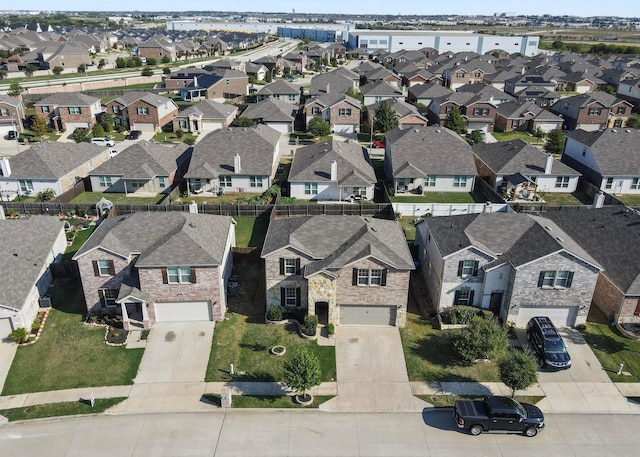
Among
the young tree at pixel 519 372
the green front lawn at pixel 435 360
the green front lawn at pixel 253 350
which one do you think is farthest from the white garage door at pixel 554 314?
the green front lawn at pixel 253 350

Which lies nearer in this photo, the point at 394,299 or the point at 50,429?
the point at 50,429

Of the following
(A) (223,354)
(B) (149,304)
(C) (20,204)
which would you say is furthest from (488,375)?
(C) (20,204)

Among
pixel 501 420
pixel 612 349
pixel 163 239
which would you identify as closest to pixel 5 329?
pixel 163 239

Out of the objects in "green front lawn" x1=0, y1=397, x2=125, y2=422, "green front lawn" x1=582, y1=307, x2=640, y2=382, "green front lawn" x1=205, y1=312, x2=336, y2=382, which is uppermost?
"green front lawn" x1=582, y1=307, x2=640, y2=382

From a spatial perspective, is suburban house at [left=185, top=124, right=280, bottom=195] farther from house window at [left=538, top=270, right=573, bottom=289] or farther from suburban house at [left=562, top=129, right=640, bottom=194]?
suburban house at [left=562, top=129, right=640, bottom=194]

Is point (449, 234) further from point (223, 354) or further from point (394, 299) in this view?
point (223, 354)

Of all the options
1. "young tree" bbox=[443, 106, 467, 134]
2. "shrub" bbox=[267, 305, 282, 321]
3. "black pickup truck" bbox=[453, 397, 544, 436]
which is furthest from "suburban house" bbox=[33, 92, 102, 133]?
"black pickup truck" bbox=[453, 397, 544, 436]

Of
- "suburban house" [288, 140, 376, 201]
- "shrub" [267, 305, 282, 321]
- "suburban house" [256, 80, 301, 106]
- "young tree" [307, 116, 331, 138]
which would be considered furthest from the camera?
"suburban house" [256, 80, 301, 106]
